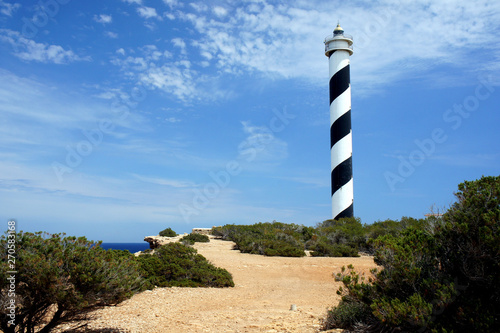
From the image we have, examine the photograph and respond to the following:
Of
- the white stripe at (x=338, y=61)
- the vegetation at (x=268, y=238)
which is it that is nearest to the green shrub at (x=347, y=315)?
the vegetation at (x=268, y=238)

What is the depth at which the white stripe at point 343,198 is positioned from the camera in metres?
25.9

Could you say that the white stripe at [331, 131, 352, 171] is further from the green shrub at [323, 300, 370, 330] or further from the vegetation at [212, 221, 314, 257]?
the green shrub at [323, 300, 370, 330]

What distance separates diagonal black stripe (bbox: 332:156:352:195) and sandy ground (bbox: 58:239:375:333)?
12436 millimetres

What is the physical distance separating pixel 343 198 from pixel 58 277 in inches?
882

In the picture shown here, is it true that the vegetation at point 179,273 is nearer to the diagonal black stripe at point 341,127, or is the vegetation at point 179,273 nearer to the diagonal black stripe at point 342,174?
the diagonal black stripe at point 342,174

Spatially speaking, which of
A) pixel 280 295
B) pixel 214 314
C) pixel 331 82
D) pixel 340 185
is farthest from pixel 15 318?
pixel 331 82

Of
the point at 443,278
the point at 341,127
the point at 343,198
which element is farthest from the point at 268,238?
the point at 443,278

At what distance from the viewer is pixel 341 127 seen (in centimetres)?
2625

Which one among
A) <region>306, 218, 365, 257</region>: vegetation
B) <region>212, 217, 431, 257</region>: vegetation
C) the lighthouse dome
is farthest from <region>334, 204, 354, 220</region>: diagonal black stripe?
the lighthouse dome

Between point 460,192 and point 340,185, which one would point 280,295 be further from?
point 340,185

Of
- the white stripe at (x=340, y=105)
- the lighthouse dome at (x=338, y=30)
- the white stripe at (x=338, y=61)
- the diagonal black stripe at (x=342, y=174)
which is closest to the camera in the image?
the diagonal black stripe at (x=342, y=174)

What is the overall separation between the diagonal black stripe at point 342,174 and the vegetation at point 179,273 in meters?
16.1

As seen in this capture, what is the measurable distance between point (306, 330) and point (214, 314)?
2249mm

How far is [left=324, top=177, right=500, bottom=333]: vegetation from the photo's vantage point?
4.57 m
